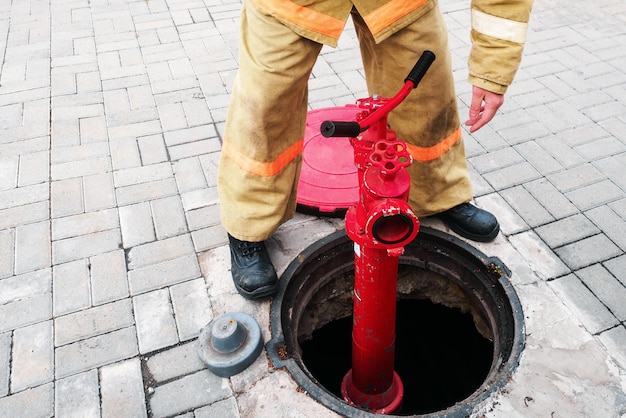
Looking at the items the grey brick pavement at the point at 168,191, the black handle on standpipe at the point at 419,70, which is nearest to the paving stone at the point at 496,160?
the grey brick pavement at the point at 168,191

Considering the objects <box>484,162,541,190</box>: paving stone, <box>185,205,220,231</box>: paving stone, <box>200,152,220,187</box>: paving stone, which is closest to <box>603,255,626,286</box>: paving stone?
<box>484,162,541,190</box>: paving stone

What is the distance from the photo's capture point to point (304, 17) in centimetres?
175

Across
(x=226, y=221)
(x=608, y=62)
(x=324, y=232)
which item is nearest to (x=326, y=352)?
(x=324, y=232)

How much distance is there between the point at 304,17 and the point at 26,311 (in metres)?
1.77

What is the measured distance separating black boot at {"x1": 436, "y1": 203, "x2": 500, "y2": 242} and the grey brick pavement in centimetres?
10

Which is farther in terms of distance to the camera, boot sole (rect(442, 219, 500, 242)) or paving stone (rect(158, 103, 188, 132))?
paving stone (rect(158, 103, 188, 132))

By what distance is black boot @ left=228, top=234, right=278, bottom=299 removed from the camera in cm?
221

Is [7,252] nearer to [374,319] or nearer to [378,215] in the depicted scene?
[374,319]

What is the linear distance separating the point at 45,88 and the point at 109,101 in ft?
1.82

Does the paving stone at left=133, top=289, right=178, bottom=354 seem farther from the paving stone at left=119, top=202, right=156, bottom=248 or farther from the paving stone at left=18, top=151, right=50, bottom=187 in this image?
the paving stone at left=18, top=151, right=50, bottom=187

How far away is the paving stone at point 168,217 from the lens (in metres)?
2.64

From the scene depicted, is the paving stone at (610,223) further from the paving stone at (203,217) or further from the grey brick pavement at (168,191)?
the paving stone at (203,217)

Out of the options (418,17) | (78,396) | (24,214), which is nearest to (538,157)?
(418,17)

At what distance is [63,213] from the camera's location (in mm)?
2764
